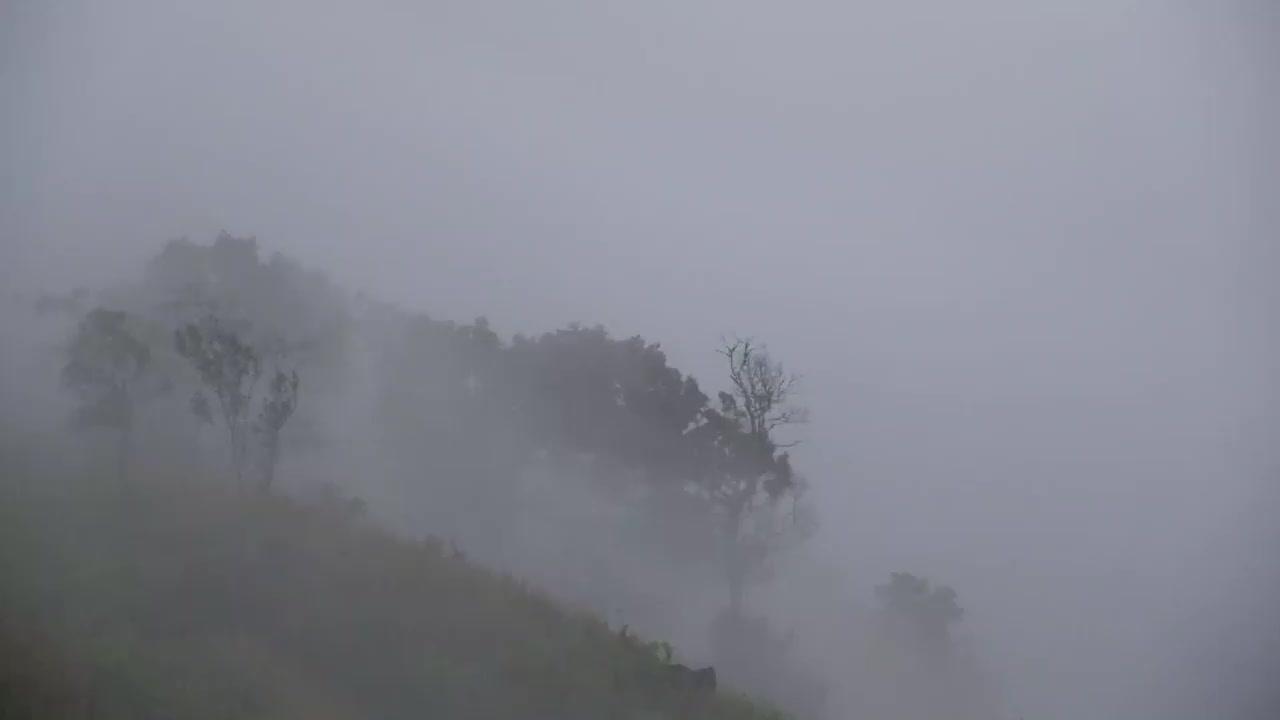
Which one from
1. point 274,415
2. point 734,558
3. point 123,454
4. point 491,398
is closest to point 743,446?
point 734,558

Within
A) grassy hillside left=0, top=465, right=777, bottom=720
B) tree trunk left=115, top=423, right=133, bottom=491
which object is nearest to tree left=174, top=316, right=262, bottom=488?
tree trunk left=115, top=423, right=133, bottom=491

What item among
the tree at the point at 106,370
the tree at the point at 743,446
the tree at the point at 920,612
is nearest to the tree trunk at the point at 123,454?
the tree at the point at 106,370

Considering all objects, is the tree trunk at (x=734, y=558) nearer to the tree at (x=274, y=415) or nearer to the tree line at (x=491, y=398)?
the tree line at (x=491, y=398)

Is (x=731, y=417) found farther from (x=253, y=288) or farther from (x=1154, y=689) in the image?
(x=1154, y=689)

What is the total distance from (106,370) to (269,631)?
1365 centimetres

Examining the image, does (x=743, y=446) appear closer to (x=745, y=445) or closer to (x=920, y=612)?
(x=745, y=445)

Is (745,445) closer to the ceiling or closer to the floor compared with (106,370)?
closer to the ceiling

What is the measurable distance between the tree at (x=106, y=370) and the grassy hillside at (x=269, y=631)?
5.20m

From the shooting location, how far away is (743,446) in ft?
91.7

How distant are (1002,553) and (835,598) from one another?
14215 millimetres

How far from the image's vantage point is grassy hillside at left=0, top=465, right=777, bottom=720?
10781 millimetres

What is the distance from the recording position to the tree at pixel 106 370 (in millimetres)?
22438

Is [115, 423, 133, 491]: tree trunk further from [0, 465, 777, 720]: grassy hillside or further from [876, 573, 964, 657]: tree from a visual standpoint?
[876, 573, 964, 657]: tree

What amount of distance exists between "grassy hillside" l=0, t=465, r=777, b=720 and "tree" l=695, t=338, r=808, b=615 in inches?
467
